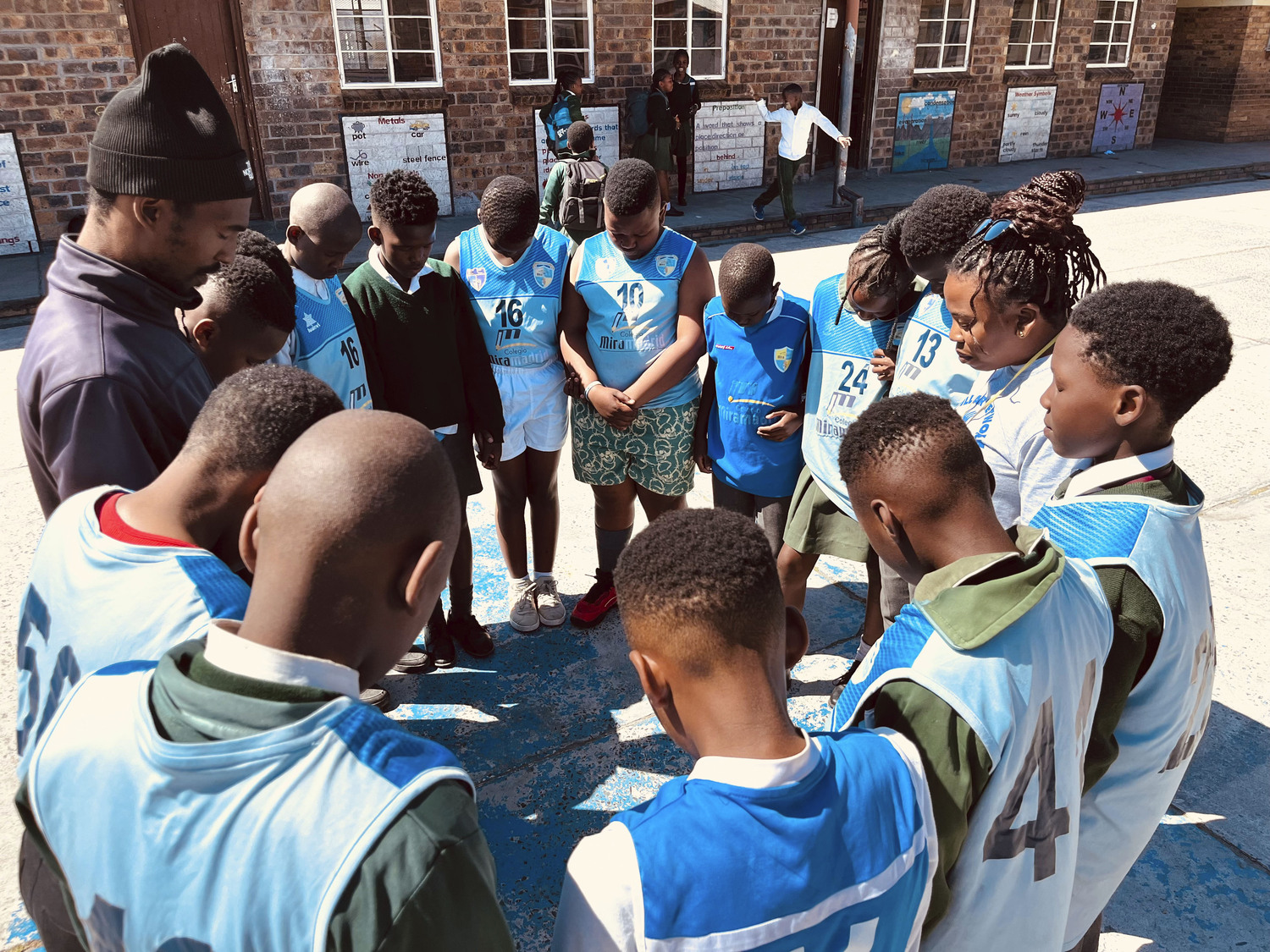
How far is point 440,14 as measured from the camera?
10.9 meters

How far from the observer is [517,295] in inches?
133

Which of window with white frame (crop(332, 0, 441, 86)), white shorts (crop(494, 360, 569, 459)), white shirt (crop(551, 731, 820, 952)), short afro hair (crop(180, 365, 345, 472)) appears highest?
window with white frame (crop(332, 0, 441, 86))

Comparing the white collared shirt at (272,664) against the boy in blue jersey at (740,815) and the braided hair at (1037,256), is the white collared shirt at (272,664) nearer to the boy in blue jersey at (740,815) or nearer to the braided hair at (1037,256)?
the boy in blue jersey at (740,815)

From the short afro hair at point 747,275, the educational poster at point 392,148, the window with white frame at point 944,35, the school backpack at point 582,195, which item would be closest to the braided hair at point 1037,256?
the short afro hair at point 747,275

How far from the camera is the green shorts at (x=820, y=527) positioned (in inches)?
119

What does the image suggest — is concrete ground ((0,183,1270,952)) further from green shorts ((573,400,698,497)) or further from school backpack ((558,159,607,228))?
school backpack ((558,159,607,228))

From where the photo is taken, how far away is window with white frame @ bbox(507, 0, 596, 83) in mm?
11578

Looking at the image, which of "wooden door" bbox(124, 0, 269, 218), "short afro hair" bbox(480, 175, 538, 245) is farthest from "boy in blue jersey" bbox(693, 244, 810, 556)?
"wooden door" bbox(124, 0, 269, 218)

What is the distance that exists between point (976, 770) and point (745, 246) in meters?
2.17

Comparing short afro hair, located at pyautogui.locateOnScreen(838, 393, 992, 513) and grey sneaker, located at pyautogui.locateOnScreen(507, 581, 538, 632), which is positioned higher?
short afro hair, located at pyautogui.locateOnScreen(838, 393, 992, 513)

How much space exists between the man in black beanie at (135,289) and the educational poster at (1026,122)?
53.6ft

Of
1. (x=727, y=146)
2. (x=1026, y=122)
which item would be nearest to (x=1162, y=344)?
(x=727, y=146)

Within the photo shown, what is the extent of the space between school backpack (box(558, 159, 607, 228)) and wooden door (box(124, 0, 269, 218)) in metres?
4.28

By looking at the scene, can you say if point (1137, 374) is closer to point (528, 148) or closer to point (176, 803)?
point (176, 803)
